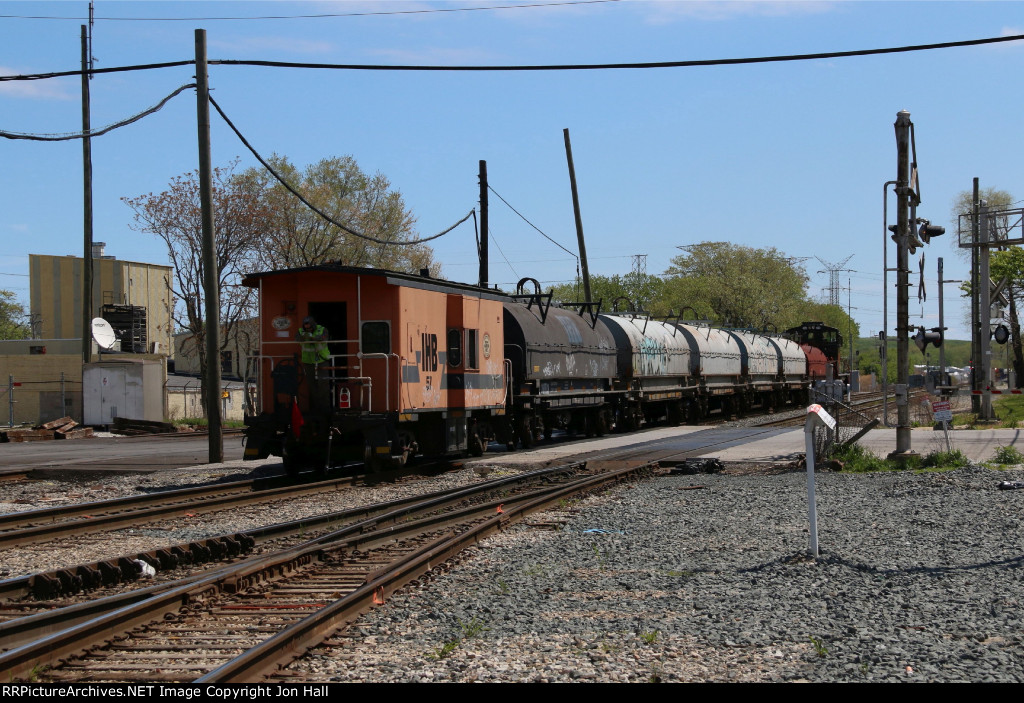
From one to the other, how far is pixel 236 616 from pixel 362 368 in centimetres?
974

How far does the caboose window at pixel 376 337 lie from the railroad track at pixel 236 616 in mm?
6154

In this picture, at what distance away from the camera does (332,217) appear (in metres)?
50.6

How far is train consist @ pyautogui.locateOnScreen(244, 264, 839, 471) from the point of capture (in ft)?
52.7

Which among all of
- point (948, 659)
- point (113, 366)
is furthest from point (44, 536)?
point (113, 366)

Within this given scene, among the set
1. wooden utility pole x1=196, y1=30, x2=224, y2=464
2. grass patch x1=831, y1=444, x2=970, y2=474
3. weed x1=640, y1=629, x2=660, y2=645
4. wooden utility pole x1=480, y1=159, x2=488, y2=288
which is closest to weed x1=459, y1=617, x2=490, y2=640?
weed x1=640, y1=629, x2=660, y2=645

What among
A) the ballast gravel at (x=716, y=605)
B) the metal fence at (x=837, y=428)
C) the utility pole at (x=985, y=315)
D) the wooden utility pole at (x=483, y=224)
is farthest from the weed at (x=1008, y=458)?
the wooden utility pole at (x=483, y=224)

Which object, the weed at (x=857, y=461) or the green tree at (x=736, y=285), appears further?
the green tree at (x=736, y=285)

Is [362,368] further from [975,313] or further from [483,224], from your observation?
[975,313]

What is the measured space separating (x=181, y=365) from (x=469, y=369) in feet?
226

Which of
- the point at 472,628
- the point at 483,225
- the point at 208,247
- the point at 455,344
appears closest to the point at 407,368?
the point at 455,344

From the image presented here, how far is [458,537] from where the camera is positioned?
956cm

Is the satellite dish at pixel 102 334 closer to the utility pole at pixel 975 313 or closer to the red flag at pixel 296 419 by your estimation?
the red flag at pixel 296 419

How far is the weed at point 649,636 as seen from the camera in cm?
606
